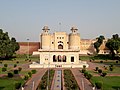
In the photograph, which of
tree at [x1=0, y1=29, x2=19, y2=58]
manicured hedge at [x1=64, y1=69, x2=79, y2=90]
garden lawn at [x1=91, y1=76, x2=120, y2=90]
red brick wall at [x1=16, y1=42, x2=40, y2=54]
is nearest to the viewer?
manicured hedge at [x1=64, y1=69, x2=79, y2=90]

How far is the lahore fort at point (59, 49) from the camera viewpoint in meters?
39.8

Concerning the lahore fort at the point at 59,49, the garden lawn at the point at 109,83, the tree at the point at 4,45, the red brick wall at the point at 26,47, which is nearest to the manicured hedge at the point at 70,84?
the garden lawn at the point at 109,83

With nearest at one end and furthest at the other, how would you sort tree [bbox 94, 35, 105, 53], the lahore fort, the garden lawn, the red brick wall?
the garden lawn, the lahore fort, tree [bbox 94, 35, 105, 53], the red brick wall

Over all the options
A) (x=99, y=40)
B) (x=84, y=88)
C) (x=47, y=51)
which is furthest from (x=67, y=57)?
(x=99, y=40)

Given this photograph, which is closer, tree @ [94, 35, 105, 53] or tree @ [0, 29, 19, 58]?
tree @ [0, 29, 19, 58]

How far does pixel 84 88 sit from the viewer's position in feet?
60.5

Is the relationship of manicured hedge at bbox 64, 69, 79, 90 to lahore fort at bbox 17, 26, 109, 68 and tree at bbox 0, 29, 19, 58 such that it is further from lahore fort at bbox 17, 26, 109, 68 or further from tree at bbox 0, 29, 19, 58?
tree at bbox 0, 29, 19, 58

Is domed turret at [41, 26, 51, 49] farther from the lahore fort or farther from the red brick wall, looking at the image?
the red brick wall

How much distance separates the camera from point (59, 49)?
41938mm

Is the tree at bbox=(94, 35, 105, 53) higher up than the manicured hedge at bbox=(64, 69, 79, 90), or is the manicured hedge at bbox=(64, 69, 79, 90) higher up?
the tree at bbox=(94, 35, 105, 53)

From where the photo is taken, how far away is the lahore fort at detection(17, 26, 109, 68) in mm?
39844

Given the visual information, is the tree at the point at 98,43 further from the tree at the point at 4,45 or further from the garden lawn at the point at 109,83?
the garden lawn at the point at 109,83

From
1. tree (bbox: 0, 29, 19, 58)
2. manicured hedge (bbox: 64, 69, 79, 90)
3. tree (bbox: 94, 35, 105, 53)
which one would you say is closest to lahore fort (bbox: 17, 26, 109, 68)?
tree (bbox: 94, 35, 105, 53)

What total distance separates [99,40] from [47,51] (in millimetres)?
38041
